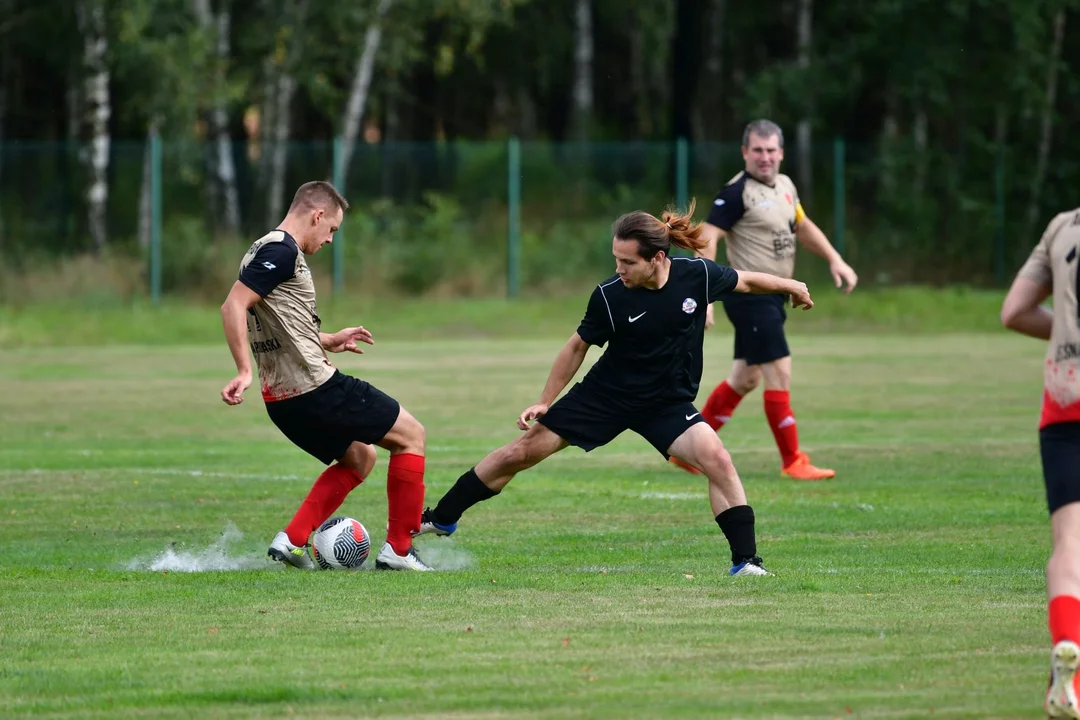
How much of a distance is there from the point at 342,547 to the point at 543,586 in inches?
45.2

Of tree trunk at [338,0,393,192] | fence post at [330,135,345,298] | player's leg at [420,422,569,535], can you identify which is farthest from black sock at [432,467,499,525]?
tree trunk at [338,0,393,192]

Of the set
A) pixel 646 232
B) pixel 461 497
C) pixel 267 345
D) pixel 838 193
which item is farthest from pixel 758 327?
pixel 838 193

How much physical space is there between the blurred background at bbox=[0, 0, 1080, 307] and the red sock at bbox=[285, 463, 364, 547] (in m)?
21.3

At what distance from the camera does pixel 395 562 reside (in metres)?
8.20

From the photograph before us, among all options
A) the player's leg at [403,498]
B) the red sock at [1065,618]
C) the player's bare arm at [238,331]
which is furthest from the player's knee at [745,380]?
the red sock at [1065,618]

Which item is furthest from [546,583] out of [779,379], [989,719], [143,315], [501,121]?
[501,121]

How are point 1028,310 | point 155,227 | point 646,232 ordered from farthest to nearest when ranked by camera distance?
point 155,227
point 646,232
point 1028,310

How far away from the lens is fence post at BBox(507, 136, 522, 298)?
30.8 m

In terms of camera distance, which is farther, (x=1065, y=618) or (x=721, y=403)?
(x=721, y=403)

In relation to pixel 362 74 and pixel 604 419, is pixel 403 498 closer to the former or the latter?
pixel 604 419

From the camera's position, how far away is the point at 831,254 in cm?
1184

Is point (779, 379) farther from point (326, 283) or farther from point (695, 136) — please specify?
point (695, 136)

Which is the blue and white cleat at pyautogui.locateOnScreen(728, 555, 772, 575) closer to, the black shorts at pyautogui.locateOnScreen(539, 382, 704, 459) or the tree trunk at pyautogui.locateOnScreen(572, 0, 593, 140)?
the black shorts at pyautogui.locateOnScreen(539, 382, 704, 459)

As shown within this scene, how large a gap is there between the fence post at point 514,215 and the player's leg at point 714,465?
74.5ft
